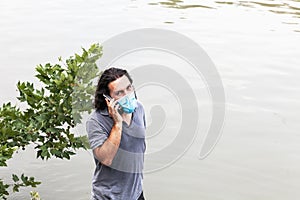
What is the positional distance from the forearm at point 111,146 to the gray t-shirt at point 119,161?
1.3 inches

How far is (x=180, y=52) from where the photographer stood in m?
10.9

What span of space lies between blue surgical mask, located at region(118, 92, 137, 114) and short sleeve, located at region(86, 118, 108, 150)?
0.64 ft

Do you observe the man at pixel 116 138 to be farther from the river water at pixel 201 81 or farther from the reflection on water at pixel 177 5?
the reflection on water at pixel 177 5

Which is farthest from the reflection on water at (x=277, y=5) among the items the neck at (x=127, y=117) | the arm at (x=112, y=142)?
the arm at (x=112, y=142)

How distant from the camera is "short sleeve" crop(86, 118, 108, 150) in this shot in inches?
139

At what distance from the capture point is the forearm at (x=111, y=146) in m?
3.51

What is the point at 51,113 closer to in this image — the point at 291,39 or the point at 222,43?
the point at 222,43

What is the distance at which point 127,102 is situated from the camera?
360cm

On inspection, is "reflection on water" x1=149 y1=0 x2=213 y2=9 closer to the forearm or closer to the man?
the man

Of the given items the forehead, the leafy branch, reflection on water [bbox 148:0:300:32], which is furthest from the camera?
reflection on water [bbox 148:0:300:32]

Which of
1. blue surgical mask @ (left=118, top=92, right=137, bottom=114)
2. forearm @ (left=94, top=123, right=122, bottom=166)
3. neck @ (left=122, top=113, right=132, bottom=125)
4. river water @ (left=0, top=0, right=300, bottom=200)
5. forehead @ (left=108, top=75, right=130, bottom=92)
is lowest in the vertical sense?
river water @ (left=0, top=0, right=300, bottom=200)

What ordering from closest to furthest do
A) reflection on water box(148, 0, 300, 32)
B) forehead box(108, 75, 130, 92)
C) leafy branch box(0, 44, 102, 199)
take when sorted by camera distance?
forehead box(108, 75, 130, 92), leafy branch box(0, 44, 102, 199), reflection on water box(148, 0, 300, 32)

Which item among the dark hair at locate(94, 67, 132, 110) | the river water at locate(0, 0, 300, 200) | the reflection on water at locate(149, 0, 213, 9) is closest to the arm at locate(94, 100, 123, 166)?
the dark hair at locate(94, 67, 132, 110)

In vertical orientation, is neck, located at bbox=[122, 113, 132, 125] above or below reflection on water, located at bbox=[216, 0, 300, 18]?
above
